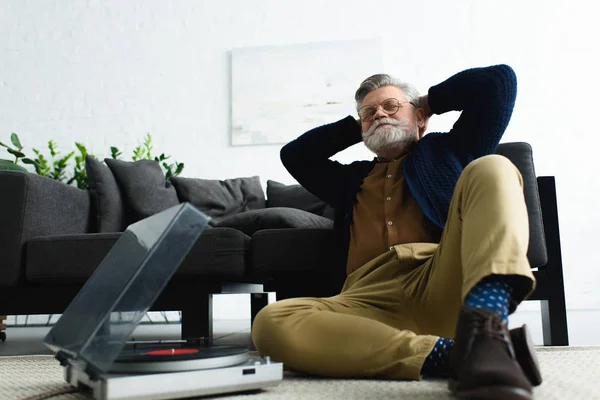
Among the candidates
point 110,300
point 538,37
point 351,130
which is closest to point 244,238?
point 351,130

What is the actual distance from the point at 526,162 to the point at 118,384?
1.61m

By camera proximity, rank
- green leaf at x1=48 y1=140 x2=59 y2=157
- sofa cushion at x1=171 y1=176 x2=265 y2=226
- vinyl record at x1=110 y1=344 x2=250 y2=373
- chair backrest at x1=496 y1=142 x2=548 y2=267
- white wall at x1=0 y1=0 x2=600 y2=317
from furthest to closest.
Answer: green leaf at x1=48 y1=140 x2=59 y2=157 < white wall at x1=0 y1=0 x2=600 y2=317 < sofa cushion at x1=171 y1=176 x2=265 y2=226 < chair backrest at x1=496 y1=142 x2=548 y2=267 < vinyl record at x1=110 y1=344 x2=250 y2=373

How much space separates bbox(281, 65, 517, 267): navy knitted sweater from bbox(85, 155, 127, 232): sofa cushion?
130 cm

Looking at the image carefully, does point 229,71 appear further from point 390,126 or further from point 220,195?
point 390,126

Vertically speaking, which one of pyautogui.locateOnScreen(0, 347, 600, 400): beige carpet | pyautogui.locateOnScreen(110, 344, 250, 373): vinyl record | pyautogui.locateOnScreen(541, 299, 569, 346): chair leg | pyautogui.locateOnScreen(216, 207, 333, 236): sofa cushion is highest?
pyautogui.locateOnScreen(216, 207, 333, 236): sofa cushion

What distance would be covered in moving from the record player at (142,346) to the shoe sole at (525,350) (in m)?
0.39

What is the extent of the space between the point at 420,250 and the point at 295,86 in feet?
10.0

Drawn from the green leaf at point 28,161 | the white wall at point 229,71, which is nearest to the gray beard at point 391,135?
the white wall at point 229,71

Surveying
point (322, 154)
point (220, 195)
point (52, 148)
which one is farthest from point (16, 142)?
point (322, 154)

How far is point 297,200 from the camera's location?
2.85 m

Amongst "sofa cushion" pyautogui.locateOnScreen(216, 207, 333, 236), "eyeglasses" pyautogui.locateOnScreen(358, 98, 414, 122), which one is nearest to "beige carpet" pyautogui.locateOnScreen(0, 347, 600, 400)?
"eyeglasses" pyautogui.locateOnScreen(358, 98, 414, 122)

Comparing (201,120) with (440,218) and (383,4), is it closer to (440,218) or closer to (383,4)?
(383,4)

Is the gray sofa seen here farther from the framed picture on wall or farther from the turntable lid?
the framed picture on wall

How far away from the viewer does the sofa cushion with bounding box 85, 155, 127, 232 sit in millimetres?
2654
